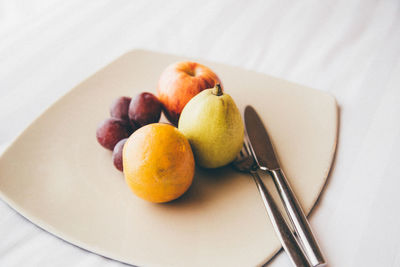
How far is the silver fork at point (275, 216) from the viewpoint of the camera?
466mm

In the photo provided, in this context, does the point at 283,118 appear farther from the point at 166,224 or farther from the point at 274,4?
the point at 274,4

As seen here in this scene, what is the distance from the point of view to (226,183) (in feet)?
1.94

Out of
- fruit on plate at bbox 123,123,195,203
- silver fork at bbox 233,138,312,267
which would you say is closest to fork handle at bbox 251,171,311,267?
silver fork at bbox 233,138,312,267

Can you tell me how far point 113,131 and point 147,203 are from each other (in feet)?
0.47

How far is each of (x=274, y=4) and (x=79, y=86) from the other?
705 mm

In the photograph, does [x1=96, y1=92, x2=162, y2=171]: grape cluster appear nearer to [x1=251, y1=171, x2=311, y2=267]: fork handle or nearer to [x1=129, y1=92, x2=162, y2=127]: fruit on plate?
[x1=129, y1=92, x2=162, y2=127]: fruit on plate

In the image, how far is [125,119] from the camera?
25.3 inches

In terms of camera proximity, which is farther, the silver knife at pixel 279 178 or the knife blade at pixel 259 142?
the knife blade at pixel 259 142

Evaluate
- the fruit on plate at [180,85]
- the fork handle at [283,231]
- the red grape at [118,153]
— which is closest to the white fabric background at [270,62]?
the fork handle at [283,231]

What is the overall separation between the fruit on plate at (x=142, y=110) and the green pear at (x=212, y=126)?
8 centimetres

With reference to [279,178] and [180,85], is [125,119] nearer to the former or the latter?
[180,85]

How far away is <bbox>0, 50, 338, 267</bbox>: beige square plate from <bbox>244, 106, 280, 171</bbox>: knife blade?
0.08 ft

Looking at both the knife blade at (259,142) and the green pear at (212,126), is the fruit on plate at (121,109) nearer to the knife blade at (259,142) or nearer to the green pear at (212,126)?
the green pear at (212,126)

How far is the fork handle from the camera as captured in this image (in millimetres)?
461
